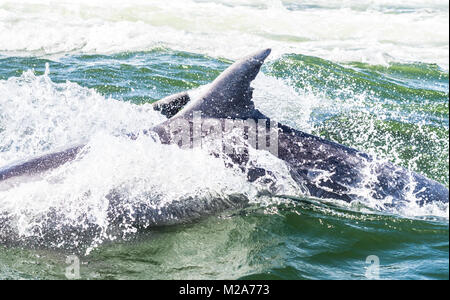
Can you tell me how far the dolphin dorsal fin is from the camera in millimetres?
6379

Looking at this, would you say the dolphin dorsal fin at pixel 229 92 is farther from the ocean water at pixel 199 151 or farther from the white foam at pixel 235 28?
the white foam at pixel 235 28

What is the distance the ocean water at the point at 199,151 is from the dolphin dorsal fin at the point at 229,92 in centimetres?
60

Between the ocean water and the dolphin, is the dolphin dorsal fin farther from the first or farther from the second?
the ocean water

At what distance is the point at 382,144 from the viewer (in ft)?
31.3

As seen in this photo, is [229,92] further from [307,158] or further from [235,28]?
[235,28]

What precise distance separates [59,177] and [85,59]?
1094 cm

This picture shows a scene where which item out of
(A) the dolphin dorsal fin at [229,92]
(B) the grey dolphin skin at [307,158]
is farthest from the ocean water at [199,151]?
(A) the dolphin dorsal fin at [229,92]

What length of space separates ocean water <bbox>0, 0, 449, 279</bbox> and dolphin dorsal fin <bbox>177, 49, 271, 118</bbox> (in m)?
0.60

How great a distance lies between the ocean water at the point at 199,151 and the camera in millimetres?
5402

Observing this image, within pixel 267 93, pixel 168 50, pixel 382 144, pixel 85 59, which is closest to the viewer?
pixel 382 144

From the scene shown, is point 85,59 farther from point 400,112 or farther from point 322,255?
point 322,255

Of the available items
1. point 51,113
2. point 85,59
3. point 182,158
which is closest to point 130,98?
point 51,113

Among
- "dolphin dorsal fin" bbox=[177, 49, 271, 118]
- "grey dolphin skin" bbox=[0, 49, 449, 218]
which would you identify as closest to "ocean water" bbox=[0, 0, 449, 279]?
"grey dolphin skin" bbox=[0, 49, 449, 218]

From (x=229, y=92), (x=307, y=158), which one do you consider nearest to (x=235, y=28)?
(x=229, y=92)
